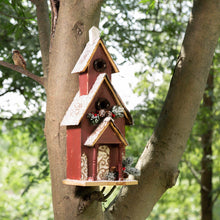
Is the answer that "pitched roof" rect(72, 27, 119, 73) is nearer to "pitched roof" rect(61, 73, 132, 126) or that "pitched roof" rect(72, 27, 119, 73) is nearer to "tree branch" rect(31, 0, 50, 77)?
"pitched roof" rect(61, 73, 132, 126)

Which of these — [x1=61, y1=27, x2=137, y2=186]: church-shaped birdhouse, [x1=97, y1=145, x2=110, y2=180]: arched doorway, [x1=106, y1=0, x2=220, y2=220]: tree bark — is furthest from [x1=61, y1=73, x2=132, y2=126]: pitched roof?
[x1=106, y1=0, x2=220, y2=220]: tree bark

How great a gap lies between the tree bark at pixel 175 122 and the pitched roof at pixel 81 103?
18.6 inches

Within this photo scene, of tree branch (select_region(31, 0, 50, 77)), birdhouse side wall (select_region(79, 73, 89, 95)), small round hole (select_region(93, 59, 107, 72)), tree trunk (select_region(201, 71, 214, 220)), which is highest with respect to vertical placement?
tree branch (select_region(31, 0, 50, 77))

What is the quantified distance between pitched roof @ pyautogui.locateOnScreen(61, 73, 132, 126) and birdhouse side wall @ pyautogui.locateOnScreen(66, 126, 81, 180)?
0.06 metres

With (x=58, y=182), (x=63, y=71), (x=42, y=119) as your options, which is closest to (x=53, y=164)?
(x=58, y=182)

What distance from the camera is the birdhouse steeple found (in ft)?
6.95

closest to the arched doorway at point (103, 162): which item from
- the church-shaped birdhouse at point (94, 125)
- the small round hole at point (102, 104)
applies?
the church-shaped birdhouse at point (94, 125)

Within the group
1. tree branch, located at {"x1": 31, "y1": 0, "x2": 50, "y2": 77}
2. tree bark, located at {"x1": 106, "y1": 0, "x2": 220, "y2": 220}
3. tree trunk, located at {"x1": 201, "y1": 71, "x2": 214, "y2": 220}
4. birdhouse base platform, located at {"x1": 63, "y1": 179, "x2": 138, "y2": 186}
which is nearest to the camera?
birdhouse base platform, located at {"x1": 63, "y1": 179, "x2": 138, "y2": 186}

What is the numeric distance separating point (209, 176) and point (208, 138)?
0.76 metres

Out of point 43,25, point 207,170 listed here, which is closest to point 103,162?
point 43,25

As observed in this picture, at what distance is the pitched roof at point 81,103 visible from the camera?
2.03 m

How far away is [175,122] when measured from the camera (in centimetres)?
243

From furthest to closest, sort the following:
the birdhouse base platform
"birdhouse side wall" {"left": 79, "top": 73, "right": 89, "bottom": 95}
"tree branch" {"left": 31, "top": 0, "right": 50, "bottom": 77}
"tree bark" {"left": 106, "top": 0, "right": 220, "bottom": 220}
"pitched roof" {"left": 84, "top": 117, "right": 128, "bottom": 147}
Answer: "tree branch" {"left": 31, "top": 0, "right": 50, "bottom": 77}, "tree bark" {"left": 106, "top": 0, "right": 220, "bottom": 220}, "birdhouse side wall" {"left": 79, "top": 73, "right": 89, "bottom": 95}, "pitched roof" {"left": 84, "top": 117, "right": 128, "bottom": 147}, the birdhouse base platform

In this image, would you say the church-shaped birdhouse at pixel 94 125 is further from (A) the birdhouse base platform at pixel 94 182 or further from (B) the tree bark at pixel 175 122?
(B) the tree bark at pixel 175 122
